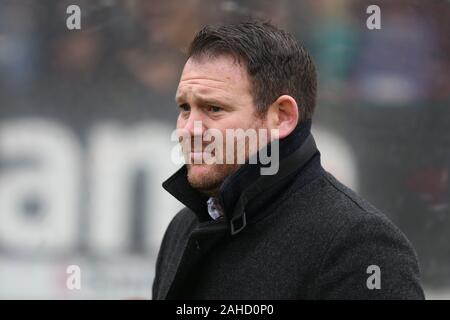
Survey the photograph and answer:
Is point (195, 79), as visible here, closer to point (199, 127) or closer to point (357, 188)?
point (199, 127)

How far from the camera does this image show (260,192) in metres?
1.58

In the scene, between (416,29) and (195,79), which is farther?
(416,29)

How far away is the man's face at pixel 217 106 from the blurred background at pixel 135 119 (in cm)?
155

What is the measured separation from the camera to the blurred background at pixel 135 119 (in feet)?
10.3

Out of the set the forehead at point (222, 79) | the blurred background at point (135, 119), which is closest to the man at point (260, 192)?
the forehead at point (222, 79)

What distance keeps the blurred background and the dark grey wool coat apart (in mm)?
1482

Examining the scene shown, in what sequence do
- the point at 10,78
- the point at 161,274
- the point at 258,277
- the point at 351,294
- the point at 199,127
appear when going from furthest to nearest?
the point at 10,78 < the point at 161,274 < the point at 199,127 < the point at 258,277 < the point at 351,294

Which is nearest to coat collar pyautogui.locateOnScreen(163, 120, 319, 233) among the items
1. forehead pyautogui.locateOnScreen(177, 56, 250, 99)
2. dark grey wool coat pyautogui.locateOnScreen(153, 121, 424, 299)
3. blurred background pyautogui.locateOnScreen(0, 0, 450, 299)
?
dark grey wool coat pyautogui.locateOnScreen(153, 121, 424, 299)

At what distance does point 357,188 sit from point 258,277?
5.97ft

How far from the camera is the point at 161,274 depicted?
1.94 metres

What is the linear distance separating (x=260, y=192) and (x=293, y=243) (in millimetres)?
142

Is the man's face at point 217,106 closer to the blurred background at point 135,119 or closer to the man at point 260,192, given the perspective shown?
the man at point 260,192

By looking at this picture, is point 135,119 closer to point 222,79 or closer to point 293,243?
point 222,79

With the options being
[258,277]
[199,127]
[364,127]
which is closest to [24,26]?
[364,127]
